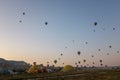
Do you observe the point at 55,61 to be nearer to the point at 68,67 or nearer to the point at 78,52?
the point at 68,67

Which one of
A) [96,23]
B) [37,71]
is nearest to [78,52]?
[37,71]

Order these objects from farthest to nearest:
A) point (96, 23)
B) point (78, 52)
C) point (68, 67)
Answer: point (68, 67)
point (78, 52)
point (96, 23)

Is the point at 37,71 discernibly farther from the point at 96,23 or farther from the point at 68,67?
the point at 96,23

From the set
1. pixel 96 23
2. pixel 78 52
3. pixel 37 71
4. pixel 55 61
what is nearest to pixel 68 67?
pixel 55 61

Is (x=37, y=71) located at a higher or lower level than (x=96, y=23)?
lower

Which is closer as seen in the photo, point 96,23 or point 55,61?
point 96,23

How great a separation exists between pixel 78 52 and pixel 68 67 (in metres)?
34.1

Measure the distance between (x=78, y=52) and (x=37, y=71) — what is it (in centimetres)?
2781

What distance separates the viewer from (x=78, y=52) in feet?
300

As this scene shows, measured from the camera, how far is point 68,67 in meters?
124

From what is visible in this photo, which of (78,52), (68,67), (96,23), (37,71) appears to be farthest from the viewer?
(68,67)

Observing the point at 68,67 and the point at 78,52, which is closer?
the point at 78,52

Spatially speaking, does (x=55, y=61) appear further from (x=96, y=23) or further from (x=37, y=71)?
(x=96, y=23)

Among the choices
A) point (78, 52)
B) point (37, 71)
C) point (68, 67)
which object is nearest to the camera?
point (78, 52)
